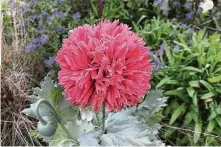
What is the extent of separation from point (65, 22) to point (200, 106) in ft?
3.22

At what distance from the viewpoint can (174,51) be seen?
7.41ft

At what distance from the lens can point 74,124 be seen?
4.10 feet

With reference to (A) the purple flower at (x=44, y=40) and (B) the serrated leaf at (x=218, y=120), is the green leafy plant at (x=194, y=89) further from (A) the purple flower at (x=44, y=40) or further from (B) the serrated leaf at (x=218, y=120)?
(A) the purple flower at (x=44, y=40)

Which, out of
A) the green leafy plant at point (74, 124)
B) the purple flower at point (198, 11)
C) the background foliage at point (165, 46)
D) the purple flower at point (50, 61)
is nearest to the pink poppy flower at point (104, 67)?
the green leafy plant at point (74, 124)

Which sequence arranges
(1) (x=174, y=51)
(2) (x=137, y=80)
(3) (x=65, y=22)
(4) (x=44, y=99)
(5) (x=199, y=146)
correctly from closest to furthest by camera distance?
(2) (x=137, y=80), (4) (x=44, y=99), (5) (x=199, y=146), (1) (x=174, y=51), (3) (x=65, y=22)

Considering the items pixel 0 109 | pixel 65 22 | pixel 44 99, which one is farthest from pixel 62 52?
pixel 65 22

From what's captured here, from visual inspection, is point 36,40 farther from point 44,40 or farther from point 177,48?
point 177,48

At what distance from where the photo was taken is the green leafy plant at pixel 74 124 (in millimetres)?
1121

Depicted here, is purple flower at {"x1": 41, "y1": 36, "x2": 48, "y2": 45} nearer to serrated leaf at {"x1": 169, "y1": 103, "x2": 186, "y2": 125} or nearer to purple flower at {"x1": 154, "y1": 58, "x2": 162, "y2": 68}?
purple flower at {"x1": 154, "y1": 58, "x2": 162, "y2": 68}

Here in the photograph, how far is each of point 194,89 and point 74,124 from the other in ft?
3.39

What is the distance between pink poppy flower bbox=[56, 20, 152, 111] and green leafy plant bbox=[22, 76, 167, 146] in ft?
0.46

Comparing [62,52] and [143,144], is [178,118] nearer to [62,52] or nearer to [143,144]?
[143,144]

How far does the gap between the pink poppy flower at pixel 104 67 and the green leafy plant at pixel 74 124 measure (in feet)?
0.46

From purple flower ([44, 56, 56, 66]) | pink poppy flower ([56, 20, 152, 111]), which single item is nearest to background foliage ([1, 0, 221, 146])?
purple flower ([44, 56, 56, 66])
